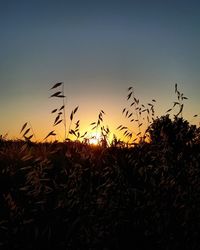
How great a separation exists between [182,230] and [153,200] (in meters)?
0.39

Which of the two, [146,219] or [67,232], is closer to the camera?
[67,232]

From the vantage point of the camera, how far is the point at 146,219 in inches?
163

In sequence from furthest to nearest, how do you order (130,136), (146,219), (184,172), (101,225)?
1. (130,136)
2. (184,172)
3. (146,219)
4. (101,225)

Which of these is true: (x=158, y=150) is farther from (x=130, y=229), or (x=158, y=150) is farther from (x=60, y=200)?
(x=60, y=200)

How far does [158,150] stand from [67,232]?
2.48m

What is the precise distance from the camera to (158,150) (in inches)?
221

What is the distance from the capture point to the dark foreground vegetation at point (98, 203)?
3326 millimetres

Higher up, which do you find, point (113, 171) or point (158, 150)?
point (158, 150)

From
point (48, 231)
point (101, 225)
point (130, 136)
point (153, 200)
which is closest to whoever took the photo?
point (48, 231)

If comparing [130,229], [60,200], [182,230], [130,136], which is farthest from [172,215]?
[130,136]

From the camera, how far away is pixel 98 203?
3.76 metres

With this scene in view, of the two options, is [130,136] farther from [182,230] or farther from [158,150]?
[182,230]

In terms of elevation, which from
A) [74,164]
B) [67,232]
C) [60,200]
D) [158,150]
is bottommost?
[67,232]

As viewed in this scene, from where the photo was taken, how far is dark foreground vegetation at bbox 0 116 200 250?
333cm
